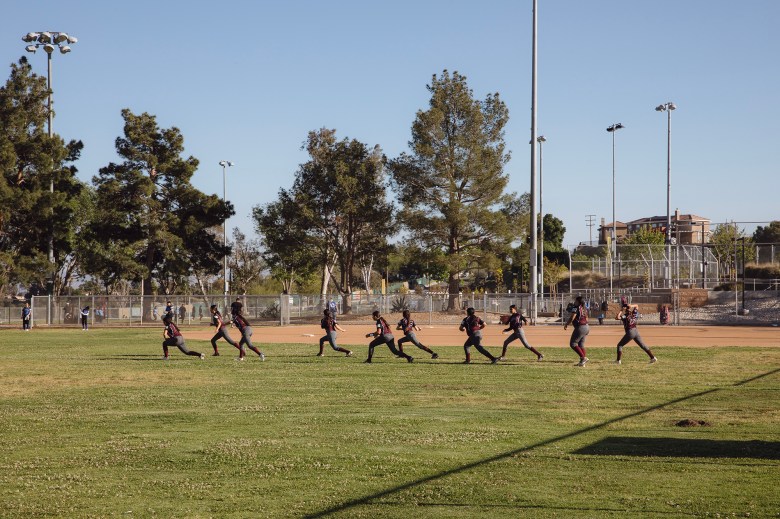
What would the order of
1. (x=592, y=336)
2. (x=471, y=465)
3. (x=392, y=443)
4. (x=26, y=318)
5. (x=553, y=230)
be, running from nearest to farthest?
(x=471, y=465), (x=392, y=443), (x=592, y=336), (x=26, y=318), (x=553, y=230)

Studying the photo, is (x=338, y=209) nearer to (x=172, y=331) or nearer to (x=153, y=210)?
(x=153, y=210)

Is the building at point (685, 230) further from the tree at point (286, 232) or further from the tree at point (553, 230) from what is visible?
the tree at point (286, 232)

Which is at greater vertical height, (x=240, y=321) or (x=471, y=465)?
(x=240, y=321)

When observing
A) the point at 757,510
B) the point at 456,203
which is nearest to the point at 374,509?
the point at 757,510

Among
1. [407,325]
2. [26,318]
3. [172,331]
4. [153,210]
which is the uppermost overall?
[153,210]

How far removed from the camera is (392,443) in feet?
39.1

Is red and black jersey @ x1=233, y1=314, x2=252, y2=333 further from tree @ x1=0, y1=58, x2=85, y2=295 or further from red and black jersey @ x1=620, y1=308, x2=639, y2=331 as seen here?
tree @ x1=0, y1=58, x2=85, y2=295

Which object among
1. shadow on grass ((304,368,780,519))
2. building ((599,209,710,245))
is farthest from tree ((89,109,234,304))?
shadow on grass ((304,368,780,519))

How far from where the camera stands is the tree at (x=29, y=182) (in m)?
56.2

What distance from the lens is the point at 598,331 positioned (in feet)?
144

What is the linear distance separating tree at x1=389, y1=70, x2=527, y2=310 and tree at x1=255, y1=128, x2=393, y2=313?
171 inches

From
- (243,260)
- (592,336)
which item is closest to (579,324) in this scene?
(592,336)

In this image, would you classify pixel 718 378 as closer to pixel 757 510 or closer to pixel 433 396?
pixel 433 396

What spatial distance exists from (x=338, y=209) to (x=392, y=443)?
56.0m
